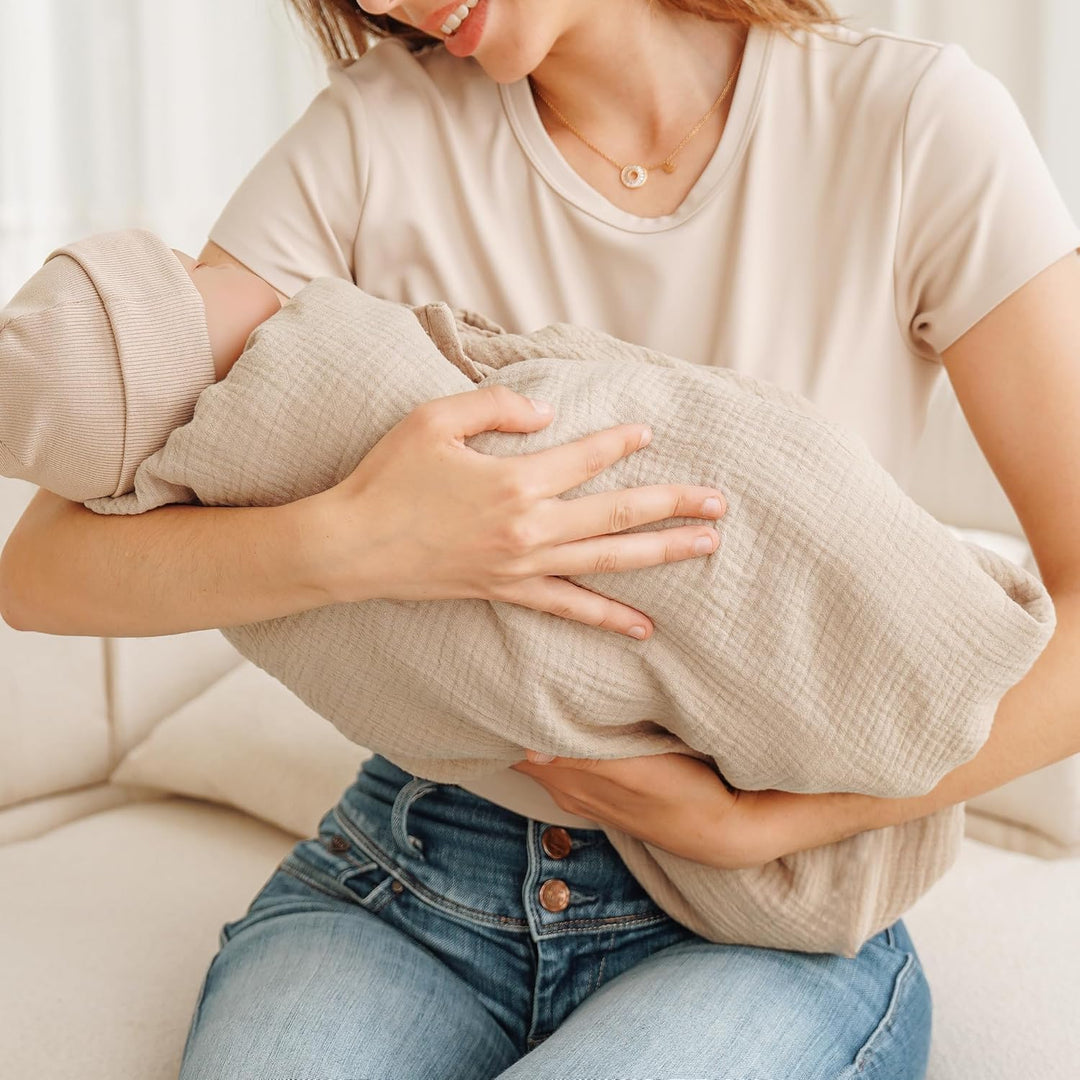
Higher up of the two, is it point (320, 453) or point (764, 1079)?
point (320, 453)

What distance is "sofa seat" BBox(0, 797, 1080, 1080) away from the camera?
1.12m

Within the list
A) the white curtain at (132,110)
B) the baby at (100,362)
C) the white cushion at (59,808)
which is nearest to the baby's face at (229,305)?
the baby at (100,362)

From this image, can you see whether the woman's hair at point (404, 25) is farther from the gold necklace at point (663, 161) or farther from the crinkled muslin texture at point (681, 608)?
the crinkled muslin texture at point (681, 608)

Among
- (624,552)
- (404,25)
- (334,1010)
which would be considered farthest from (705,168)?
(334,1010)

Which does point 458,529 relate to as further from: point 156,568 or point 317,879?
point 317,879

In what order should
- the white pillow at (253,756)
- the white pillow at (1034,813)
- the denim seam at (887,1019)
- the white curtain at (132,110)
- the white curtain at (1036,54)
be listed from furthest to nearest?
the white curtain at (132,110) → the white curtain at (1036,54) → the white pillow at (253,756) → the white pillow at (1034,813) → the denim seam at (887,1019)

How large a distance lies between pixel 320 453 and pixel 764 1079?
0.56 m

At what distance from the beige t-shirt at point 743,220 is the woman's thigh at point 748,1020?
0.18m

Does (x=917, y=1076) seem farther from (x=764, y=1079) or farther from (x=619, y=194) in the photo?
(x=619, y=194)

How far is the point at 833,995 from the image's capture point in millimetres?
938

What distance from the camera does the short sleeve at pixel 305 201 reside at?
1.13m

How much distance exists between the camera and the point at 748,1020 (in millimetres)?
877

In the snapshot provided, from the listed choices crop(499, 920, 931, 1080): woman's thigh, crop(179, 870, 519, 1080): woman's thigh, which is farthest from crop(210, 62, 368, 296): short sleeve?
crop(499, 920, 931, 1080): woman's thigh

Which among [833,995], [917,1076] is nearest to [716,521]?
[833,995]
